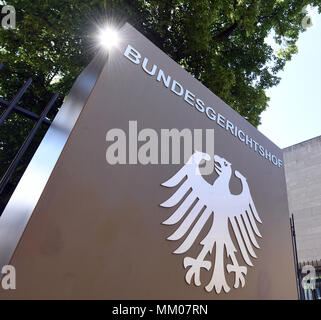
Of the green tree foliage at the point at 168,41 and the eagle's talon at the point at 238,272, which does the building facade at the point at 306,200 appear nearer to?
the green tree foliage at the point at 168,41

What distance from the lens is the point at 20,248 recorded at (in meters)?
1.48

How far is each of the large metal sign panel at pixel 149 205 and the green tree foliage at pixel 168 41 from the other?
12.1ft

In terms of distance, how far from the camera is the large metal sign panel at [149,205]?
1.68 meters

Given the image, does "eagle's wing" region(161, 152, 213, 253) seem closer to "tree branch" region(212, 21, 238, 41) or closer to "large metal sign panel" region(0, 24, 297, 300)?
"large metal sign panel" region(0, 24, 297, 300)

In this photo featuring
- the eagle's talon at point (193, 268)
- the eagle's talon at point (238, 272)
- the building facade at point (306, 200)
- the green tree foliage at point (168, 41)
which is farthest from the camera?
the building facade at point (306, 200)

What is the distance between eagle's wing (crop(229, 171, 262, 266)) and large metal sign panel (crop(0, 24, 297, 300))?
0.07 feet

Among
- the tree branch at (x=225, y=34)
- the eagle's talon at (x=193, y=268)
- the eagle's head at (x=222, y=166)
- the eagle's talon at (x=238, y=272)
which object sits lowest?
the eagle's talon at (x=193, y=268)

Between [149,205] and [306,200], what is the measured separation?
52.7 feet

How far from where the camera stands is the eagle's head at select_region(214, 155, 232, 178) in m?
3.16

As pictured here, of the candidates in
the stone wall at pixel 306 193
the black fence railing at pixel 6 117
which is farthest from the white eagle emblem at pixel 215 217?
the stone wall at pixel 306 193

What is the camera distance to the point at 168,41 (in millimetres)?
6738

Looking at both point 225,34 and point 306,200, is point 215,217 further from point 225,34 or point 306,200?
point 306,200

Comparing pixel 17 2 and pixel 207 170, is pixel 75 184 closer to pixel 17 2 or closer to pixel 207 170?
pixel 207 170
